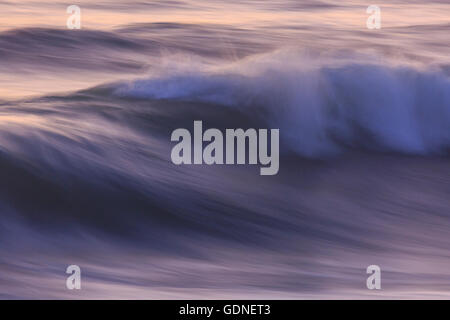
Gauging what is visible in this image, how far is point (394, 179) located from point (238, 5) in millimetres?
10365

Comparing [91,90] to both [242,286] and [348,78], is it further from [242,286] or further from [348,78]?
[242,286]

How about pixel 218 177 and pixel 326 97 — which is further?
pixel 326 97

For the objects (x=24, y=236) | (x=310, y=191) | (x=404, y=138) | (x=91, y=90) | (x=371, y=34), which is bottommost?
(x=24, y=236)

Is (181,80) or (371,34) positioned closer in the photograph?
(181,80)

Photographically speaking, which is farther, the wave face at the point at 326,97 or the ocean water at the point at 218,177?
the wave face at the point at 326,97

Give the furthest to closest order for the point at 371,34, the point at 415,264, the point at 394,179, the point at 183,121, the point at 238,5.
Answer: the point at 238,5 < the point at 371,34 < the point at 183,121 < the point at 394,179 < the point at 415,264

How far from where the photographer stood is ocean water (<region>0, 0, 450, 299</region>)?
5.52 meters

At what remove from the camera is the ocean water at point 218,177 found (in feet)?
18.1

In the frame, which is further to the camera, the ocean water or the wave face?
the wave face

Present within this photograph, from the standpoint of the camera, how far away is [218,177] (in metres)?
7.73

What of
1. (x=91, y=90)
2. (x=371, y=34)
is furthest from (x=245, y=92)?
(x=371, y=34)

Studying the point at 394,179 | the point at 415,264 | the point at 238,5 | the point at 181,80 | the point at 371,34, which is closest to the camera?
the point at 415,264

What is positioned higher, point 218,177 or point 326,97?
point 326,97

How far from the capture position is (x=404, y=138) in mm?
9648
